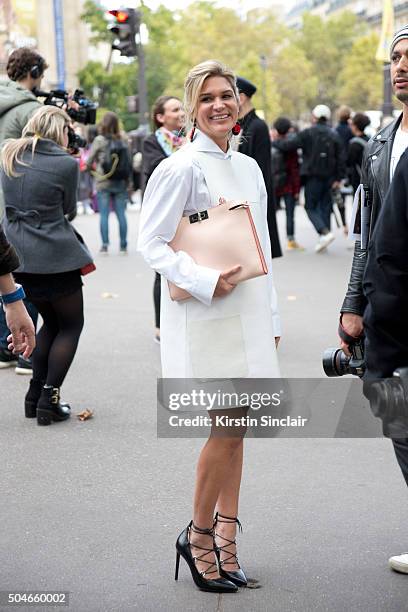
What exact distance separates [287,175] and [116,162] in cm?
273

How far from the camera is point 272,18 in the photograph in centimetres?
10138

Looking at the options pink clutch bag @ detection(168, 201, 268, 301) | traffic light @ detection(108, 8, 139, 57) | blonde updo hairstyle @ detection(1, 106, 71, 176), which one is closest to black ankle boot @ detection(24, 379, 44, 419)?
blonde updo hairstyle @ detection(1, 106, 71, 176)

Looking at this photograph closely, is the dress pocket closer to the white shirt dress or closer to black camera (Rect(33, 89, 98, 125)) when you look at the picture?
the white shirt dress

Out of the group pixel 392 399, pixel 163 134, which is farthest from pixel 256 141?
pixel 392 399

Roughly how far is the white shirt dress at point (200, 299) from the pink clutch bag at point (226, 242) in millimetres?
46

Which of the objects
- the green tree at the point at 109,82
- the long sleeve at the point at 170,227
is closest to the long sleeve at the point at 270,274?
the long sleeve at the point at 170,227

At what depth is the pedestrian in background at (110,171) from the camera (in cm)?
1650

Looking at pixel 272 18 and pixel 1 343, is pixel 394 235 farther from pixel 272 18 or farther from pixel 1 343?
pixel 272 18

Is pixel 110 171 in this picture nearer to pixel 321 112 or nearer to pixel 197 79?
pixel 321 112

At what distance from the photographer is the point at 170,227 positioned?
3.92 meters

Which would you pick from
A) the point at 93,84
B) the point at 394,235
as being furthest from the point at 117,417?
the point at 93,84

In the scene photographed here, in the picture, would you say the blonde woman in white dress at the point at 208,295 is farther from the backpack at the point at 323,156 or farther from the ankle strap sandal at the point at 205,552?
the backpack at the point at 323,156

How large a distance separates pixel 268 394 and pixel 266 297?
35cm

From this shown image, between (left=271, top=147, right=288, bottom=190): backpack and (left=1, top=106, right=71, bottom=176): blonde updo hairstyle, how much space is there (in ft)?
34.9
